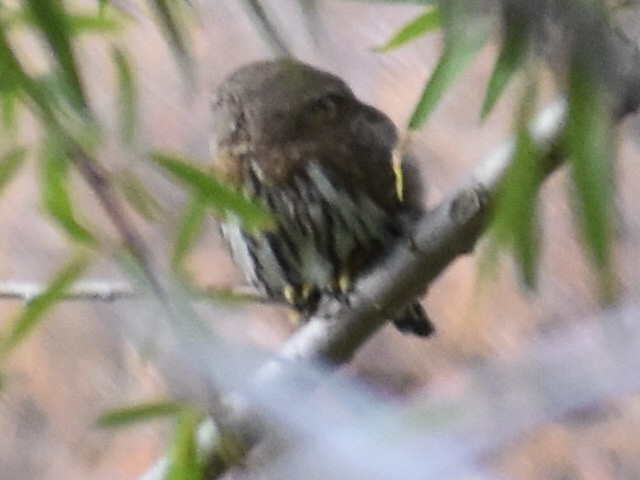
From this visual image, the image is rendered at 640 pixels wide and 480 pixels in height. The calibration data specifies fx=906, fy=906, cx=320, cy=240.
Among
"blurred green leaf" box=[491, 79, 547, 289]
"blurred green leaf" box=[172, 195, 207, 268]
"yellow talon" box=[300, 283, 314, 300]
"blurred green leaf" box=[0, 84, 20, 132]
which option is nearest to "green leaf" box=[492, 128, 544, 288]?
"blurred green leaf" box=[491, 79, 547, 289]

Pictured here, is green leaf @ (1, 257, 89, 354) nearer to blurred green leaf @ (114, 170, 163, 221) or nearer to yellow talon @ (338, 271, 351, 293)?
blurred green leaf @ (114, 170, 163, 221)

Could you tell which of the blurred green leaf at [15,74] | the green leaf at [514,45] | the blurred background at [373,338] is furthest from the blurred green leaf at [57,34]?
the blurred background at [373,338]

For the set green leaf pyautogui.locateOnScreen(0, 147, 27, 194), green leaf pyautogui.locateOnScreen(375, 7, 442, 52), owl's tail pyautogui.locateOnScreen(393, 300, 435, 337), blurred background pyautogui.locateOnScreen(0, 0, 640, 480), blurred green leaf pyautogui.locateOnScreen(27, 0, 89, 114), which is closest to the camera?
blurred green leaf pyautogui.locateOnScreen(27, 0, 89, 114)

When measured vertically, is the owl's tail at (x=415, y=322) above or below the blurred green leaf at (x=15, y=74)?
below

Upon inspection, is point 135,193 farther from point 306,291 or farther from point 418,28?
point 306,291

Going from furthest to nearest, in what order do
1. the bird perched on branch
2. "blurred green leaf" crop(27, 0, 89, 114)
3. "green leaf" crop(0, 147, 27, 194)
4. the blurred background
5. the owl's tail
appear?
the blurred background < the owl's tail < the bird perched on branch < "green leaf" crop(0, 147, 27, 194) < "blurred green leaf" crop(27, 0, 89, 114)

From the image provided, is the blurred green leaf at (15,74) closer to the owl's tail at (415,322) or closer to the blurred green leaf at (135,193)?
the blurred green leaf at (135,193)

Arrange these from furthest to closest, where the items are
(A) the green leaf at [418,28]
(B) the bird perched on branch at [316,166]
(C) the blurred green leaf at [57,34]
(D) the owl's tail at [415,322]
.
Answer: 1. (D) the owl's tail at [415,322]
2. (B) the bird perched on branch at [316,166]
3. (A) the green leaf at [418,28]
4. (C) the blurred green leaf at [57,34]
